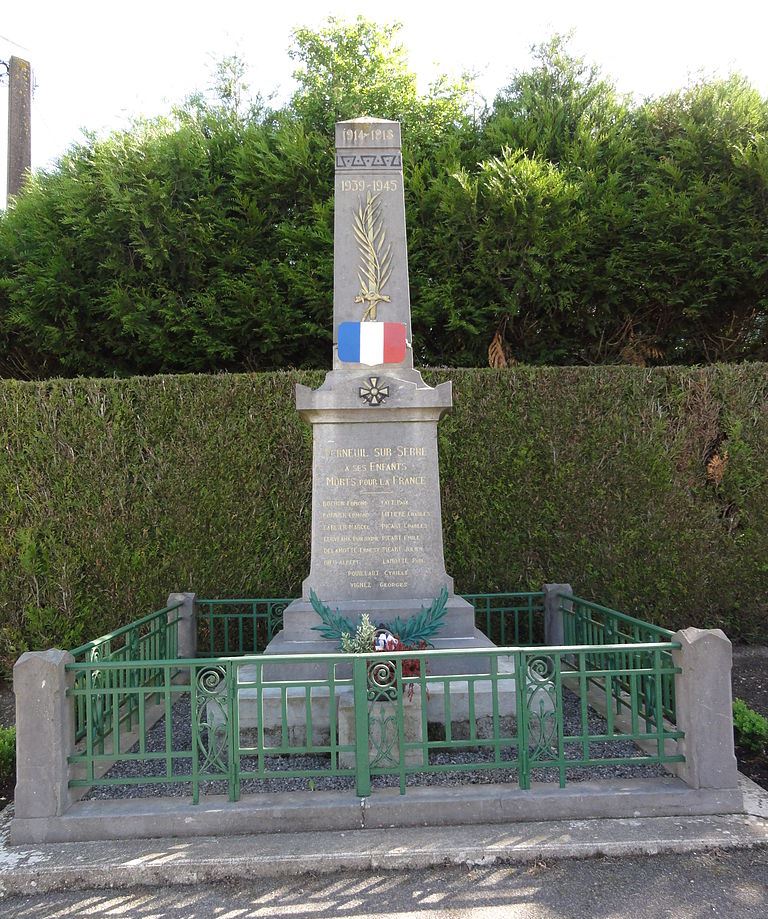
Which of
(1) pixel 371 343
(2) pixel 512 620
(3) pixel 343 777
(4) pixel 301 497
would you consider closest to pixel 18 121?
(4) pixel 301 497

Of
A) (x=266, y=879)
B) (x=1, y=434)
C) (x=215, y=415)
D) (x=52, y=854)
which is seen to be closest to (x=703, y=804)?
(x=266, y=879)

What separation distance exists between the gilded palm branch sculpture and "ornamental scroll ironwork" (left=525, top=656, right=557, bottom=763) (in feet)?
9.48

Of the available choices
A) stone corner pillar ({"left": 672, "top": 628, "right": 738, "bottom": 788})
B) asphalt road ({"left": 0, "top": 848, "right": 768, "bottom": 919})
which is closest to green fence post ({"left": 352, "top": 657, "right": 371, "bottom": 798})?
asphalt road ({"left": 0, "top": 848, "right": 768, "bottom": 919})

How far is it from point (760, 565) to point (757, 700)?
72.9 inches

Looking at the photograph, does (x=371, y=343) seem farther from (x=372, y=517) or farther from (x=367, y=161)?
(x=367, y=161)

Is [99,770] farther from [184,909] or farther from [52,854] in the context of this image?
[184,909]

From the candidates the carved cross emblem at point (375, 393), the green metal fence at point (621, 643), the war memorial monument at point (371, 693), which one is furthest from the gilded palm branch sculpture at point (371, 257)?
the green metal fence at point (621, 643)

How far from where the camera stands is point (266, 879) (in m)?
3.04

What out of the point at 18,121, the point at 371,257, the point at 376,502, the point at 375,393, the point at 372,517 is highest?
the point at 18,121

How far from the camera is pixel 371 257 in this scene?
17.6 ft

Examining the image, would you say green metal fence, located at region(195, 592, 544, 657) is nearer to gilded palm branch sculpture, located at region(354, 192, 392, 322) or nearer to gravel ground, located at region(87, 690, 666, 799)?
gravel ground, located at region(87, 690, 666, 799)

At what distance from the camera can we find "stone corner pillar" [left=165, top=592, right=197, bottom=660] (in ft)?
20.1

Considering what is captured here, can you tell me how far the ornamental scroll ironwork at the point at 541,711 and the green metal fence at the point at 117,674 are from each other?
6.76 feet

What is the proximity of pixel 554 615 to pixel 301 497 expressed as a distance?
9.02 ft
